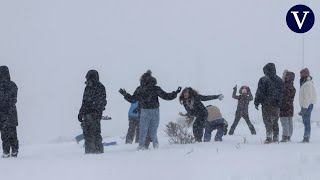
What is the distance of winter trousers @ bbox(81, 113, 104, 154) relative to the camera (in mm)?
12062

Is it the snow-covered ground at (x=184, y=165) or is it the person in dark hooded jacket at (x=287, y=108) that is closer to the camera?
the snow-covered ground at (x=184, y=165)

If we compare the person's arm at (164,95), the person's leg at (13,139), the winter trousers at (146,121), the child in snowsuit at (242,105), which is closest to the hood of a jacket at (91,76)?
the winter trousers at (146,121)

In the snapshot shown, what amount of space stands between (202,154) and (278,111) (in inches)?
122

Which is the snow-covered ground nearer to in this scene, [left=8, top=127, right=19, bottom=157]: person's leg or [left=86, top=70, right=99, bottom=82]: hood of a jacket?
[left=8, top=127, right=19, bottom=157]: person's leg

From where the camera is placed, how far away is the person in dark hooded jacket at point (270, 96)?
12867mm

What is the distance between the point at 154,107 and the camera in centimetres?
1264

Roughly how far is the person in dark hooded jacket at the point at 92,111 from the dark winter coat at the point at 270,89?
3771 millimetres

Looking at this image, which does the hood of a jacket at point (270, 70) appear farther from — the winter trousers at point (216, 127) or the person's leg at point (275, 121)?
the winter trousers at point (216, 127)

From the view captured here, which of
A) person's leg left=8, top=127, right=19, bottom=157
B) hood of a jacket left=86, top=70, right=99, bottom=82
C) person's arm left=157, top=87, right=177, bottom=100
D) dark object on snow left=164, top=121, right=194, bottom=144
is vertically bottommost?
dark object on snow left=164, top=121, right=194, bottom=144

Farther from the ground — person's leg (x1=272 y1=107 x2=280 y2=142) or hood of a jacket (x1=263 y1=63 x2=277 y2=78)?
hood of a jacket (x1=263 y1=63 x2=277 y2=78)

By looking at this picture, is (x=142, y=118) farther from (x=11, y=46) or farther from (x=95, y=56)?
(x=11, y=46)

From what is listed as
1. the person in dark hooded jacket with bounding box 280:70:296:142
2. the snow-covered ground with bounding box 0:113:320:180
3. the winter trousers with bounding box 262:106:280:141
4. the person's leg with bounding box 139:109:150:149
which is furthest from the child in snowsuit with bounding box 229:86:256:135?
the snow-covered ground with bounding box 0:113:320:180

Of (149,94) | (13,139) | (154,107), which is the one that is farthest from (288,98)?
(13,139)

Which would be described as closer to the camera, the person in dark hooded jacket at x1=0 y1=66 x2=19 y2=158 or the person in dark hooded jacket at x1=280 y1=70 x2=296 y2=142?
the person in dark hooded jacket at x1=0 y1=66 x2=19 y2=158
